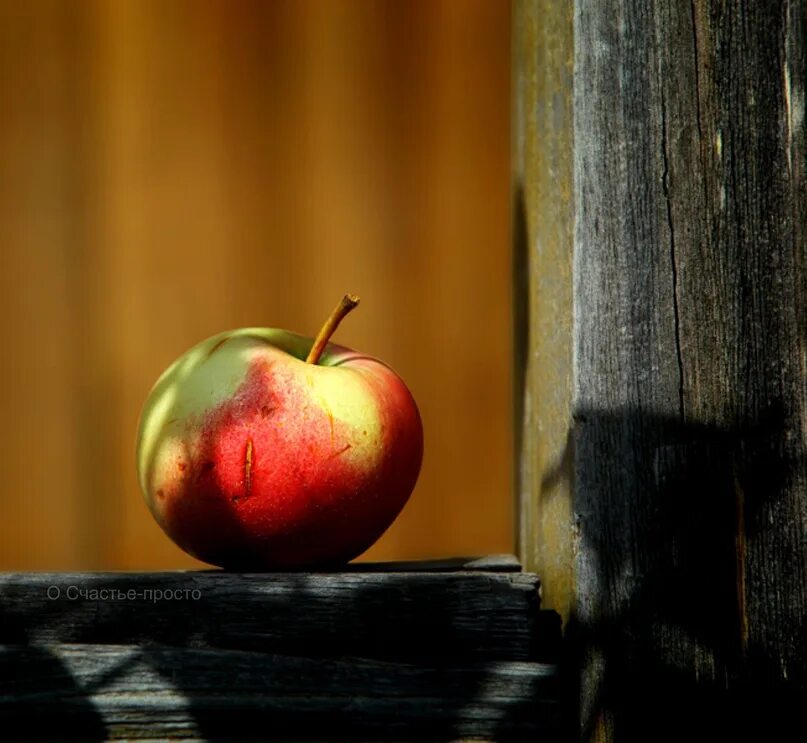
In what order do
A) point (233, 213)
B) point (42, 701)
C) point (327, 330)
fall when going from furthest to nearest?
point (233, 213) → point (327, 330) → point (42, 701)

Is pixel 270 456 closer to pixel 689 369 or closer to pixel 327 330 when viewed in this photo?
pixel 327 330

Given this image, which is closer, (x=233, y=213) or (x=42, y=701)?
(x=42, y=701)

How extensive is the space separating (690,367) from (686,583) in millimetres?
228

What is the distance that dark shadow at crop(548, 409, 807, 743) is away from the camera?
1.11 m

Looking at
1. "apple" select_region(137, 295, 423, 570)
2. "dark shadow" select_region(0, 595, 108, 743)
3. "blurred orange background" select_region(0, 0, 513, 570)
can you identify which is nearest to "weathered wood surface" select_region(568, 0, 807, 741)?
"apple" select_region(137, 295, 423, 570)

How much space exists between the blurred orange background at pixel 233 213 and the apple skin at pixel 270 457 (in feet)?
3.42

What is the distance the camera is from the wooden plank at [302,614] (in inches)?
44.6

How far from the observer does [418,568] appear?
137cm

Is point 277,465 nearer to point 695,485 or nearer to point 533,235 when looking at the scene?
point 695,485

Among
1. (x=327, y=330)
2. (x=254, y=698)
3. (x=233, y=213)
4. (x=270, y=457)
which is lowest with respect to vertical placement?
(x=254, y=698)

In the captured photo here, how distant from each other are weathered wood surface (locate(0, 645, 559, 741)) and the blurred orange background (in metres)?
1.22

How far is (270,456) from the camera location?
1.22 metres

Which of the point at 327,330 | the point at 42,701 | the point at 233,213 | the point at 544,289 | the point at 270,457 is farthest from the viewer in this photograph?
the point at 233,213

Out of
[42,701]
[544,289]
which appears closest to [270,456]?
[42,701]
